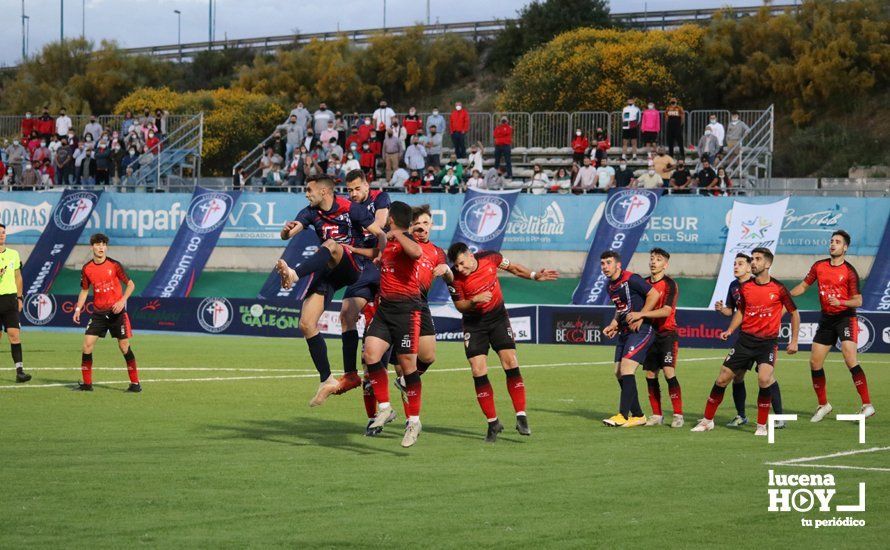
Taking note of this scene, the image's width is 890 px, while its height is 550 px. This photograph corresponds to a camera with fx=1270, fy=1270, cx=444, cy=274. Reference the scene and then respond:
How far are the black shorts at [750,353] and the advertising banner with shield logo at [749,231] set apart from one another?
20.1 m

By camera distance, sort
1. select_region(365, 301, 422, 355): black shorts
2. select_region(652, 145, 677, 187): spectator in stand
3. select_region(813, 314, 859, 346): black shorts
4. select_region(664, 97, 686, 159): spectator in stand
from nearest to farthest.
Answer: select_region(365, 301, 422, 355): black shorts → select_region(813, 314, 859, 346): black shorts → select_region(652, 145, 677, 187): spectator in stand → select_region(664, 97, 686, 159): spectator in stand

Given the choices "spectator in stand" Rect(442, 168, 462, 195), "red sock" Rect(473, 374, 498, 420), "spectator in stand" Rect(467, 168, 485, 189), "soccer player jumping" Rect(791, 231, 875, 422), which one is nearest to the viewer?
"red sock" Rect(473, 374, 498, 420)

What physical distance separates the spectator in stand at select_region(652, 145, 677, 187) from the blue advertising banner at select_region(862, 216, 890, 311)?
22.4 ft

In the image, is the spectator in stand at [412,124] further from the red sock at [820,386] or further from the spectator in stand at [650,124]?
the red sock at [820,386]

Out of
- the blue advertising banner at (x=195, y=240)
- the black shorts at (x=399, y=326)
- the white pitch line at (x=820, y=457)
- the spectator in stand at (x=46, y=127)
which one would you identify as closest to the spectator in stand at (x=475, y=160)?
the blue advertising banner at (x=195, y=240)

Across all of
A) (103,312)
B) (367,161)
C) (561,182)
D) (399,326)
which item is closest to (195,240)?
(367,161)

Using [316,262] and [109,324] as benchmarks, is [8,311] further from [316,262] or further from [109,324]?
[316,262]

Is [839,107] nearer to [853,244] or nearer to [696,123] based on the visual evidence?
[696,123]

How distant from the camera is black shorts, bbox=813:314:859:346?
696 inches

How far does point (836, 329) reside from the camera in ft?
58.2

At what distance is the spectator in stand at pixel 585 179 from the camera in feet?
128

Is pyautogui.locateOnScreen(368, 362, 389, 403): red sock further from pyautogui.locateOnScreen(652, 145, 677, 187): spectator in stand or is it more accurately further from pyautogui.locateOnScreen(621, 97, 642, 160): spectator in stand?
pyautogui.locateOnScreen(621, 97, 642, 160): spectator in stand

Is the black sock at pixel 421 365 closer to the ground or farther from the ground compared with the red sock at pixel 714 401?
farther from the ground

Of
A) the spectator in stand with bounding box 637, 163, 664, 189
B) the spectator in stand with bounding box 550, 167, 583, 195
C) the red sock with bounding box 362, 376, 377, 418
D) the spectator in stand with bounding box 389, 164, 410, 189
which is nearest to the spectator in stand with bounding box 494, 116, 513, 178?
the spectator in stand with bounding box 550, 167, 583, 195
